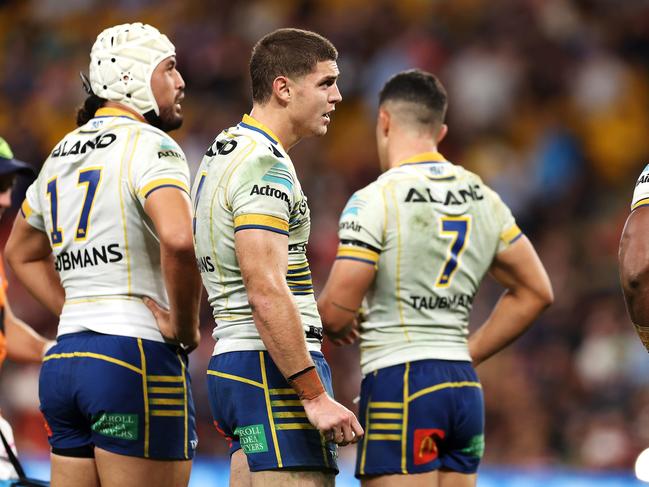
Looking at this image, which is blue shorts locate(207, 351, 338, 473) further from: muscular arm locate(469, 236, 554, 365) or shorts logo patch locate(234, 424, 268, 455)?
muscular arm locate(469, 236, 554, 365)

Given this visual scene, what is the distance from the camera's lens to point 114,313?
428cm

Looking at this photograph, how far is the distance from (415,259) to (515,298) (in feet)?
2.23

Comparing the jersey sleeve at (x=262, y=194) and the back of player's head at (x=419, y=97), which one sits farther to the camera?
the back of player's head at (x=419, y=97)

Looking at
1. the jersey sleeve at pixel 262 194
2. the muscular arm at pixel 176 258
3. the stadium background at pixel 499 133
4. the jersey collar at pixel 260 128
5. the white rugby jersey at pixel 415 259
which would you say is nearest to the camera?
the jersey sleeve at pixel 262 194

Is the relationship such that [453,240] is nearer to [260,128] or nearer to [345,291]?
[345,291]

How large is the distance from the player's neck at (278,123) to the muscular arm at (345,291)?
92cm

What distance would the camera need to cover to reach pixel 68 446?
14.2ft

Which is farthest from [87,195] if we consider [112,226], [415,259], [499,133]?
[499,133]

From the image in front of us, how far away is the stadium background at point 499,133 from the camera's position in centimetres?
888

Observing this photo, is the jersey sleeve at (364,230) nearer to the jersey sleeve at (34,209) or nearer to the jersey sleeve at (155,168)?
the jersey sleeve at (155,168)

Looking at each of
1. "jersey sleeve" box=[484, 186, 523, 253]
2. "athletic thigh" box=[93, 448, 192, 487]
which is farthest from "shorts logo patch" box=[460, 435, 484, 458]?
"athletic thigh" box=[93, 448, 192, 487]

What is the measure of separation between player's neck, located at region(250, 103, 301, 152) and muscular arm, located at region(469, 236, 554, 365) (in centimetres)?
150

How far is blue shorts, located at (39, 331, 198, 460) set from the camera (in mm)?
4203

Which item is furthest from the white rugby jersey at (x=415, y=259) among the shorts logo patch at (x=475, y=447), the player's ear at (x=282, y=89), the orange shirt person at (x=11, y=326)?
the orange shirt person at (x=11, y=326)
